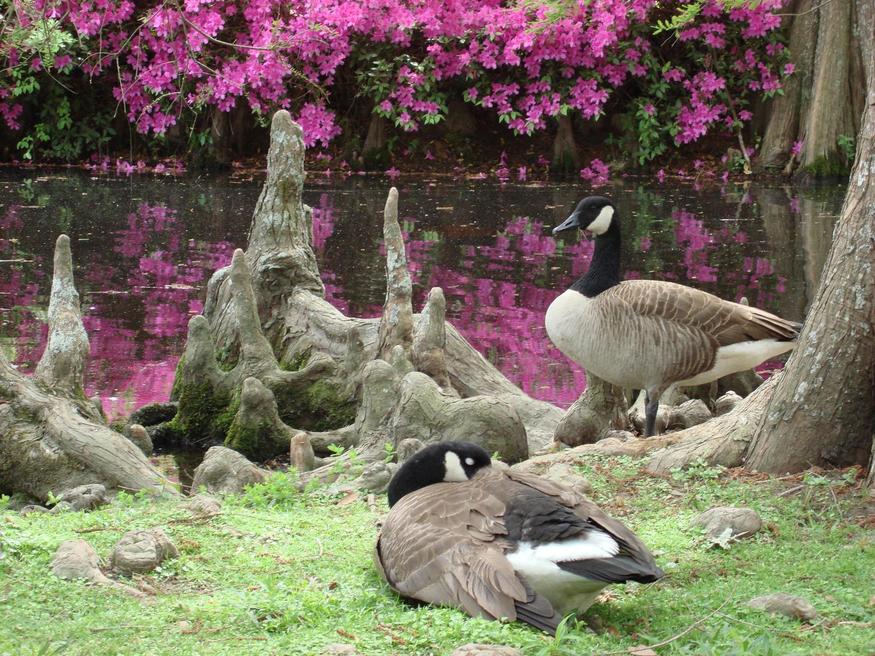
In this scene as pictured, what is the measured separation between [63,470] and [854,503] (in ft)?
15.1

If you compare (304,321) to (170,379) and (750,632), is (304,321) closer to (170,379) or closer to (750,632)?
(170,379)

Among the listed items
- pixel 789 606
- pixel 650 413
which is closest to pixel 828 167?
pixel 650 413

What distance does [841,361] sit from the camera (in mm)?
6051

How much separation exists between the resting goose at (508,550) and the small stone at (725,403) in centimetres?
513

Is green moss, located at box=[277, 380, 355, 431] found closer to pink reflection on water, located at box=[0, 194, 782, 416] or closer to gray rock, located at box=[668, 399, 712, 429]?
pink reflection on water, located at box=[0, 194, 782, 416]

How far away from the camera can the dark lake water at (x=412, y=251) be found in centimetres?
1202

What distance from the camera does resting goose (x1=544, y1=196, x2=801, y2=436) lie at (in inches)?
330

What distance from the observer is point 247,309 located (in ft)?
32.2

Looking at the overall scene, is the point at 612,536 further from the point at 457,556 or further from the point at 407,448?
the point at 407,448

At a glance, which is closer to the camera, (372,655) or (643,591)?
(372,655)

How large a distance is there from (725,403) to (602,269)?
5.93 ft

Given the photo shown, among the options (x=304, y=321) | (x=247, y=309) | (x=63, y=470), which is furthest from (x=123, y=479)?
(x=304, y=321)

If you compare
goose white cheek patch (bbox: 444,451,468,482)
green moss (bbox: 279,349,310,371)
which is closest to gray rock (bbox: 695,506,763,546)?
goose white cheek patch (bbox: 444,451,468,482)

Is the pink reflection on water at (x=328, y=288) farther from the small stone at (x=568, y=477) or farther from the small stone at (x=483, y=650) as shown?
the small stone at (x=483, y=650)
